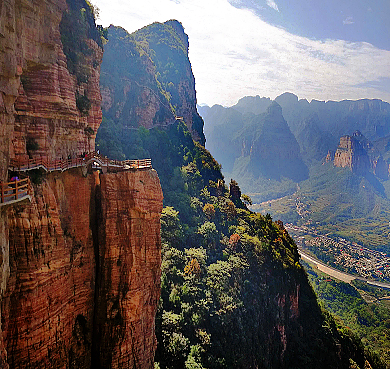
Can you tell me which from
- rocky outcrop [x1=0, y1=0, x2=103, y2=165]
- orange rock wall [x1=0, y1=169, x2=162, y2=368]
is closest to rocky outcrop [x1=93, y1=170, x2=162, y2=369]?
orange rock wall [x1=0, y1=169, x2=162, y2=368]

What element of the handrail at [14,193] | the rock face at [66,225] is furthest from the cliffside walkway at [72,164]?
the handrail at [14,193]

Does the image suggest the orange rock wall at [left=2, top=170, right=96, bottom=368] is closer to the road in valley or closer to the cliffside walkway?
the cliffside walkway

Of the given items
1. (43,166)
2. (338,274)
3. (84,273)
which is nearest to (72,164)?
(43,166)

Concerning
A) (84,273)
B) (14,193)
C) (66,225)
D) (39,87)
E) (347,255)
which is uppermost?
(39,87)

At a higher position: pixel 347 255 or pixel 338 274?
pixel 338 274

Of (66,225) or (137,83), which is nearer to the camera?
(66,225)

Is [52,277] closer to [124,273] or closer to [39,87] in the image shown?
[124,273]

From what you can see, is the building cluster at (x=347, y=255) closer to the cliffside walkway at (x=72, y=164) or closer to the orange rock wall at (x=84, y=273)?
the orange rock wall at (x=84, y=273)
